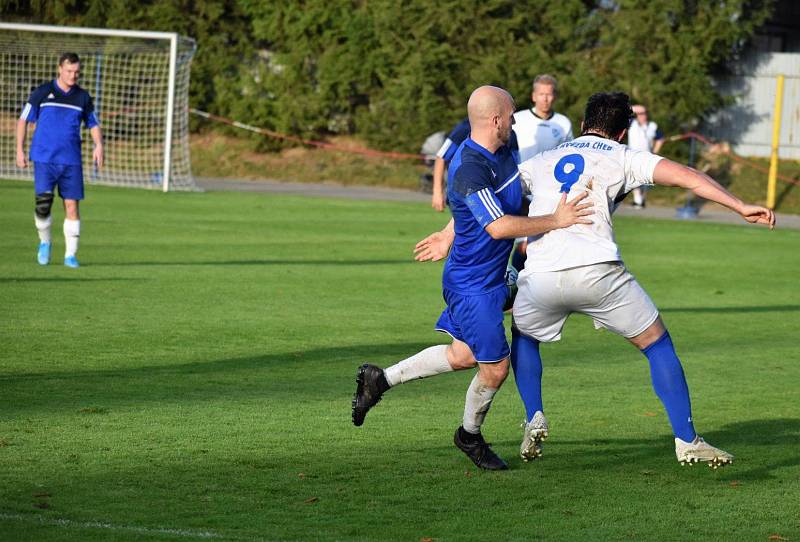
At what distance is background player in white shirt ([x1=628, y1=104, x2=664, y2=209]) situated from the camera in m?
27.4

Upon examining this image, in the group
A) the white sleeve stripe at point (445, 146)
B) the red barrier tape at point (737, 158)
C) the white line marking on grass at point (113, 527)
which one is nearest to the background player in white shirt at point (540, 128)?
the white sleeve stripe at point (445, 146)

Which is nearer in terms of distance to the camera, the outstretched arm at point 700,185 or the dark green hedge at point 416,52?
the outstretched arm at point 700,185

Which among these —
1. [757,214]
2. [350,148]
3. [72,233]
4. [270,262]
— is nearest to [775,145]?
[350,148]

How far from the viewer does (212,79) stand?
35781 mm

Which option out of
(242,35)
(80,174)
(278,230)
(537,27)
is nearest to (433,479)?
(80,174)

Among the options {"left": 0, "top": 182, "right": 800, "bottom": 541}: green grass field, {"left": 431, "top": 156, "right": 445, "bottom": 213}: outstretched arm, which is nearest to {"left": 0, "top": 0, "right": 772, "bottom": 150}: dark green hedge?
{"left": 0, "top": 182, "right": 800, "bottom": 541}: green grass field

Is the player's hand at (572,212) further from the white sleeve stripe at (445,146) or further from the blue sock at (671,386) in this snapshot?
the white sleeve stripe at (445,146)

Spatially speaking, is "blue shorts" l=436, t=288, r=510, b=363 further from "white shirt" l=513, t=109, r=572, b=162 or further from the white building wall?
the white building wall

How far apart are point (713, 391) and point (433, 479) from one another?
11.0ft

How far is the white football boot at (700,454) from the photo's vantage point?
6359 millimetres

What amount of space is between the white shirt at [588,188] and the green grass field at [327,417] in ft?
3.67

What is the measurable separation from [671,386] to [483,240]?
1208mm

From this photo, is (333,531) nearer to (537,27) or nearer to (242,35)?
(537,27)

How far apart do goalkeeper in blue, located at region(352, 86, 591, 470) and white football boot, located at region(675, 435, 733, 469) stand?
3.02ft
